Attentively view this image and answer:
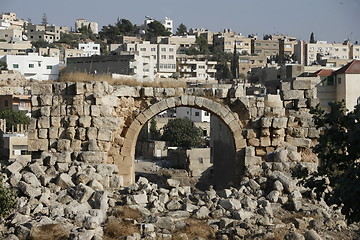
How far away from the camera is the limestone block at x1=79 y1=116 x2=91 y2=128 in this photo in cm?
1448

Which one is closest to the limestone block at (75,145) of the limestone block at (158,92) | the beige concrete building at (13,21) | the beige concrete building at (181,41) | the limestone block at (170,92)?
the limestone block at (158,92)

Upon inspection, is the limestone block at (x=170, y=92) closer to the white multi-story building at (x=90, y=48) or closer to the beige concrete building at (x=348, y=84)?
the beige concrete building at (x=348, y=84)

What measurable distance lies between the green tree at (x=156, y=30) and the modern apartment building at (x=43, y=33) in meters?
15.8

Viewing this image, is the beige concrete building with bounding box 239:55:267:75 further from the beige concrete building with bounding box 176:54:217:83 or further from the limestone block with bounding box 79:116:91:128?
the limestone block with bounding box 79:116:91:128

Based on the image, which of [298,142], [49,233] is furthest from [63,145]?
[298,142]

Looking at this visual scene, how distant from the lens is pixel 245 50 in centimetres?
10350

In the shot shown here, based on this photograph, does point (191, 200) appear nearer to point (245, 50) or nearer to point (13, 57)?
point (13, 57)

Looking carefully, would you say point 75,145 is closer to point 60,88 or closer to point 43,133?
point 43,133

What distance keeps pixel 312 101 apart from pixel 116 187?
495 cm

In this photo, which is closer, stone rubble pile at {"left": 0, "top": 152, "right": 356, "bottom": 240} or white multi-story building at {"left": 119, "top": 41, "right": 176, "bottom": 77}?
stone rubble pile at {"left": 0, "top": 152, "right": 356, "bottom": 240}

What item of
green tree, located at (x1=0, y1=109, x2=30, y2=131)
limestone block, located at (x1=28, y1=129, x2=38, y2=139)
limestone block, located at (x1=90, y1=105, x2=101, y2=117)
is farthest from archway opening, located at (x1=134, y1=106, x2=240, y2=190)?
green tree, located at (x1=0, y1=109, x2=30, y2=131)

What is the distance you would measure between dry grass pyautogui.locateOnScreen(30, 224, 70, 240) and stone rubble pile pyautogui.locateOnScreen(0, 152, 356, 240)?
0.05m

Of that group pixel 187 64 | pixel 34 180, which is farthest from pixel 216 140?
pixel 187 64

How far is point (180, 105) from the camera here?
1458cm
